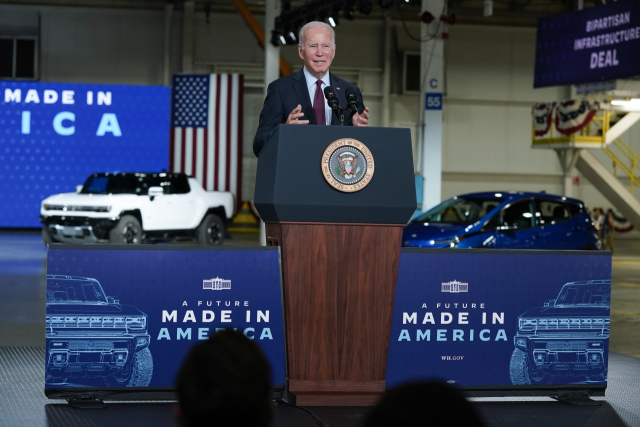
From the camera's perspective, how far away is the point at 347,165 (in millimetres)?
3574

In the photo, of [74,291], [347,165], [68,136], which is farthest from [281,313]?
[68,136]

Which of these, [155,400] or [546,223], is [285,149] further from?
[546,223]

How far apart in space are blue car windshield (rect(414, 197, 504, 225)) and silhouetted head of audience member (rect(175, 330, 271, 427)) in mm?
10888

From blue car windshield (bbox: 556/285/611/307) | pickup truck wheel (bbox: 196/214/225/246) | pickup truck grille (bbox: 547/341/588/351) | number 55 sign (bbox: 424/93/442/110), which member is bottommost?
pickup truck wheel (bbox: 196/214/225/246)

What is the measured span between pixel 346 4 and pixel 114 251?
1235cm

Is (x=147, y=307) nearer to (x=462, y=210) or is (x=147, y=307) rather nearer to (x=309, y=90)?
(x=309, y=90)

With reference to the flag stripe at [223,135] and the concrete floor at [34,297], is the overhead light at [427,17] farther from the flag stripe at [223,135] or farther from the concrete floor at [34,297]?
the flag stripe at [223,135]

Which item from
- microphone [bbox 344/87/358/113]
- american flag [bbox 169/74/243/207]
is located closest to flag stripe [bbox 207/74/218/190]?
american flag [bbox 169/74/243/207]

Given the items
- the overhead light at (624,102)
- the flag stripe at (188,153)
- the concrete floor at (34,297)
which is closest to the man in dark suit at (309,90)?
the concrete floor at (34,297)

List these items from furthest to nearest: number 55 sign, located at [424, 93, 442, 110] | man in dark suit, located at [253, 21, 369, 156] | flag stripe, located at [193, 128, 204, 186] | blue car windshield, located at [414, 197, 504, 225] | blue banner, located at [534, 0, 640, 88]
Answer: flag stripe, located at [193, 128, 204, 186] < number 55 sign, located at [424, 93, 442, 110] < blue car windshield, located at [414, 197, 504, 225] < blue banner, located at [534, 0, 640, 88] < man in dark suit, located at [253, 21, 369, 156]

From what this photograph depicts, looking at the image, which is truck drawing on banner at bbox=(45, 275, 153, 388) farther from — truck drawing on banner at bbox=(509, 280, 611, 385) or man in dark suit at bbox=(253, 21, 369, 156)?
truck drawing on banner at bbox=(509, 280, 611, 385)

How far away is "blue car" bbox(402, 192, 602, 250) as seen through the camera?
1177 centimetres

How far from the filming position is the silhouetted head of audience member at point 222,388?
1.37 meters

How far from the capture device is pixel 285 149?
354cm
